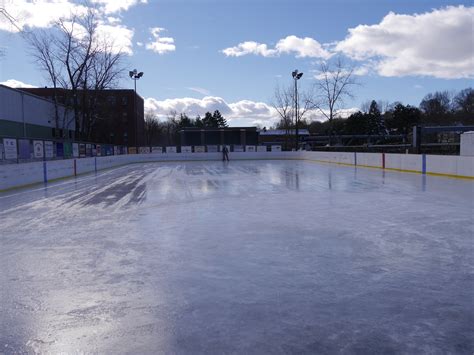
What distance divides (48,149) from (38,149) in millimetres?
1225

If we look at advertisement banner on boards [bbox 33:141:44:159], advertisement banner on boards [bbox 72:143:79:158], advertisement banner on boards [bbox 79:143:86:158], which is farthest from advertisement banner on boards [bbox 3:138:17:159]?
advertisement banner on boards [bbox 79:143:86:158]

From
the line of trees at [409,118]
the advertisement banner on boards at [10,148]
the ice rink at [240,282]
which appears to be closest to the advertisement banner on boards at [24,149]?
the advertisement banner on boards at [10,148]

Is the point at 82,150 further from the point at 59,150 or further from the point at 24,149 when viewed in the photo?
the point at 24,149

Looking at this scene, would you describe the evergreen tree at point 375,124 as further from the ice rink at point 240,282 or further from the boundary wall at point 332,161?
the ice rink at point 240,282

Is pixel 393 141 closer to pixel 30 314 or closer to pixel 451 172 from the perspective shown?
pixel 451 172

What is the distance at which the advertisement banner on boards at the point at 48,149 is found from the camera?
20534 millimetres

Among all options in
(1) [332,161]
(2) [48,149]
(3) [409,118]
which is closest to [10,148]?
(2) [48,149]

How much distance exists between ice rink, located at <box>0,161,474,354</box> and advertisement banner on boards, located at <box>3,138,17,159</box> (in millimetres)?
7888

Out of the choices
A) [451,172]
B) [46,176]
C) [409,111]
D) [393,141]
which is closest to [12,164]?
[46,176]

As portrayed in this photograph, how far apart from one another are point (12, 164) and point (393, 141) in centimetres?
6210

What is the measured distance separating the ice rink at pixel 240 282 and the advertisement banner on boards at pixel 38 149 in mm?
10394

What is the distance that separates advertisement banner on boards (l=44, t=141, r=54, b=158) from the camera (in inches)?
808

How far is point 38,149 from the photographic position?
19625 mm

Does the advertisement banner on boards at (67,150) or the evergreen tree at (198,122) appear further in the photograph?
the evergreen tree at (198,122)
